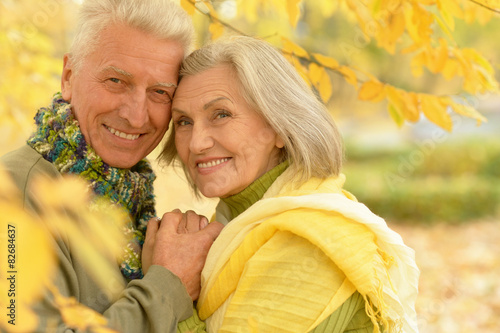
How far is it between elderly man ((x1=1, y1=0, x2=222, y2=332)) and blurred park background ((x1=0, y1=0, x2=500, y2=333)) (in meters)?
0.60

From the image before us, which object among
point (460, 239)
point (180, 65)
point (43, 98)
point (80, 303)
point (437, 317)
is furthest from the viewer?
point (460, 239)

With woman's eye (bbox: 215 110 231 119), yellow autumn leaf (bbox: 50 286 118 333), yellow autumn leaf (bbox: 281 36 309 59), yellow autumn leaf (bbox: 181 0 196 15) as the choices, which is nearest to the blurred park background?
yellow autumn leaf (bbox: 281 36 309 59)

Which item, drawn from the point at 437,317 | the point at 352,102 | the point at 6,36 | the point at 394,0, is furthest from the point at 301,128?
the point at 352,102

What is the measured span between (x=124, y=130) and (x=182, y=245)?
0.52 m

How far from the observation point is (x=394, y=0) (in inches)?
106

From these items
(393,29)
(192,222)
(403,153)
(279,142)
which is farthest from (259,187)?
(403,153)

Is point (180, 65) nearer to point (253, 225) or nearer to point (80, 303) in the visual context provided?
point (253, 225)

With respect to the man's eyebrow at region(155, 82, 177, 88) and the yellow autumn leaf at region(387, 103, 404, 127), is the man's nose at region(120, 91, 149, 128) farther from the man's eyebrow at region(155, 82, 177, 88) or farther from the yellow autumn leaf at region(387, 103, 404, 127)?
the yellow autumn leaf at region(387, 103, 404, 127)

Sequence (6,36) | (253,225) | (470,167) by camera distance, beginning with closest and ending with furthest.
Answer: (253,225) → (6,36) → (470,167)

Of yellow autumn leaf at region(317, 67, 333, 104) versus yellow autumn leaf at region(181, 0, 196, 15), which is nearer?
yellow autumn leaf at region(181, 0, 196, 15)

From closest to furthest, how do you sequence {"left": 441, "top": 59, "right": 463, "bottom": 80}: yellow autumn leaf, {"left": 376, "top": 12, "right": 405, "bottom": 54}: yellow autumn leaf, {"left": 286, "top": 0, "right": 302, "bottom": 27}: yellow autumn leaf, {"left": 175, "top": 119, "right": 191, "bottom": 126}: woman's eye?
1. {"left": 175, "top": 119, "right": 191, "bottom": 126}: woman's eye
2. {"left": 286, "top": 0, "right": 302, "bottom": 27}: yellow autumn leaf
3. {"left": 376, "top": 12, "right": 405, "bottom": 54}: yellow autumn leaf
4. {"left": 441, "top": 59, "right": 463, "bottom": 80}: yellow autumn leaf

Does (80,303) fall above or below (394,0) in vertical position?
below

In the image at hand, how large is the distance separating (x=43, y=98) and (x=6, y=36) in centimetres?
55

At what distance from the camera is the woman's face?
2.19 meters
